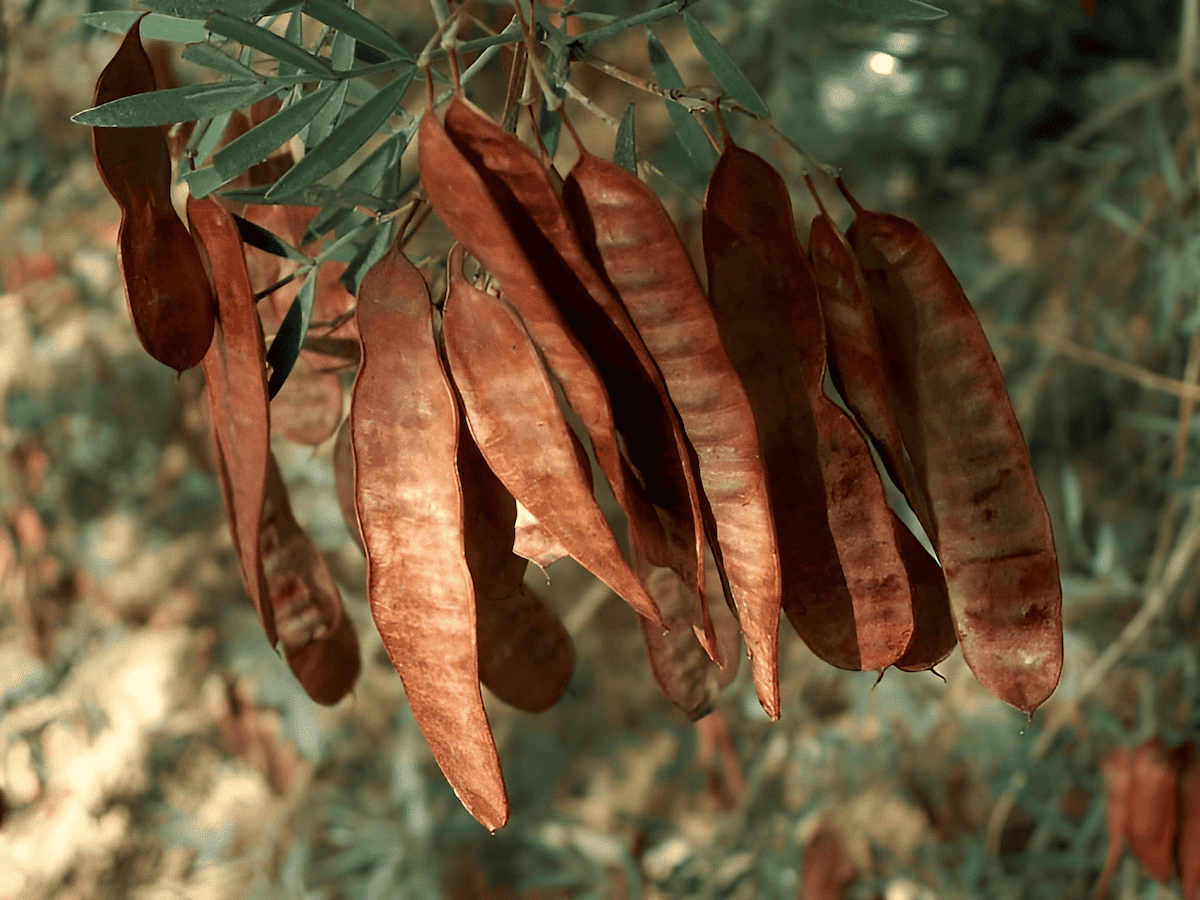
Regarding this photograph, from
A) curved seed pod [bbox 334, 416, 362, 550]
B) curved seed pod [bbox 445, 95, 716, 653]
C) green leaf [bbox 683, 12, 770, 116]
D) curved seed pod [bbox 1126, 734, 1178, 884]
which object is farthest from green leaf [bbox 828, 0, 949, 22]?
curved seed pod [bbox 1126, 734, 1178, 884]

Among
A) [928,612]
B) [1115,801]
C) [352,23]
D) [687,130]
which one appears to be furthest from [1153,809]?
[352,23]

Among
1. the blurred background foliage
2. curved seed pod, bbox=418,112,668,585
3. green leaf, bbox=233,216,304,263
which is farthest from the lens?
the blurred background foliage

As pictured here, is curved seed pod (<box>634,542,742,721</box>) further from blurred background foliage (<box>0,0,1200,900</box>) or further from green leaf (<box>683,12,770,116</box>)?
blurred background foliage (<box>0,0,1200,900</box>)

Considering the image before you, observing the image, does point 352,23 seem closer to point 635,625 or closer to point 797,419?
point 797,419

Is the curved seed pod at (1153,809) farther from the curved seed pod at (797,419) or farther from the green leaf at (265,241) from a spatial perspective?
the green leaf at (265,241)

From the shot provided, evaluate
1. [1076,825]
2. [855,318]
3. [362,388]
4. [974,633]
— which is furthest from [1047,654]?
[1076,825]

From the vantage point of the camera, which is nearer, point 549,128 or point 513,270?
point 513,270
